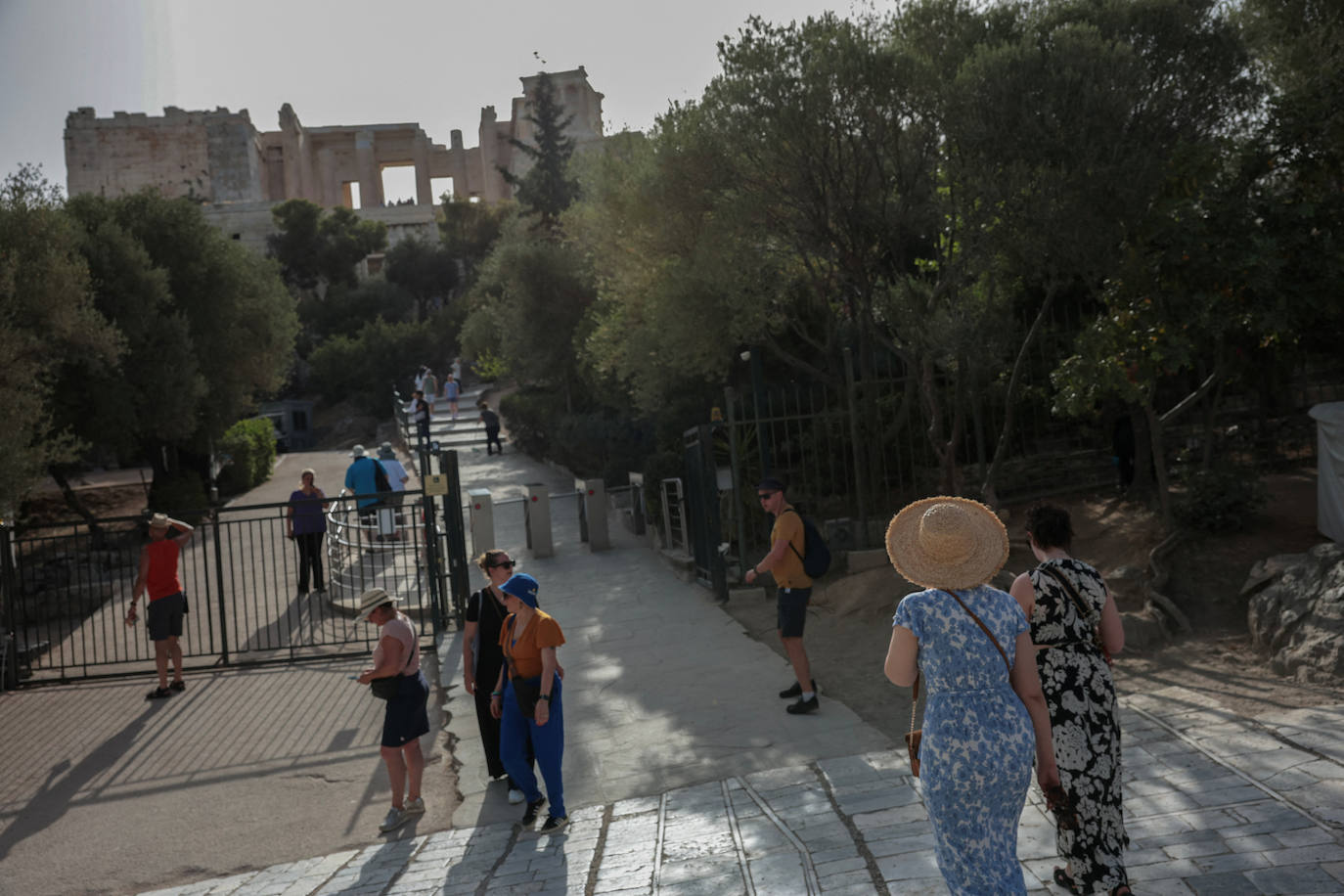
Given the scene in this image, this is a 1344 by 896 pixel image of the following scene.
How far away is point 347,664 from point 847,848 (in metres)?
6.93

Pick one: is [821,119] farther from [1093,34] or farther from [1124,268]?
[1124,268]

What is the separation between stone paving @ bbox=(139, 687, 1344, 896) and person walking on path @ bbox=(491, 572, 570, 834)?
282mm

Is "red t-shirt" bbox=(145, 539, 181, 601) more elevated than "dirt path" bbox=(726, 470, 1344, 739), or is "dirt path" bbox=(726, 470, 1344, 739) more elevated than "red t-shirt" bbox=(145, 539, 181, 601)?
"red t-shirt" bbox=(145, 539, 181, 601)

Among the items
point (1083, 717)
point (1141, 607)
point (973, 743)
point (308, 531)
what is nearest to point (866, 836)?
point (1083, 717)

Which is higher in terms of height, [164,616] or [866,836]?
[164,616]

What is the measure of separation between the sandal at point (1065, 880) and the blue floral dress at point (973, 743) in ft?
2.90

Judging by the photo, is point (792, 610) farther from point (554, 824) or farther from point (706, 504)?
point (706, 504)

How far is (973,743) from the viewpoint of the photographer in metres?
3.21

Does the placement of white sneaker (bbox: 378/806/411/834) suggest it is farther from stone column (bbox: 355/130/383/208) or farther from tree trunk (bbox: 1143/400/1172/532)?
stone column (bbox: 355/130/383/208)

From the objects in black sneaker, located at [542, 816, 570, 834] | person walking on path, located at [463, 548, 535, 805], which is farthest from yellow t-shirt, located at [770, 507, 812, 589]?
black sneaker, located at [542, 816, 570, 834]

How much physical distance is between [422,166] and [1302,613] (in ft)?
250

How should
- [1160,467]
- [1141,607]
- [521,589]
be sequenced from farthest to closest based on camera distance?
[1160,467], [1141,607], [521,589]

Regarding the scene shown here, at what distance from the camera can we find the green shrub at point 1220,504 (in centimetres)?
1013

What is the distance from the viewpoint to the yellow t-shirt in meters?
7.16
